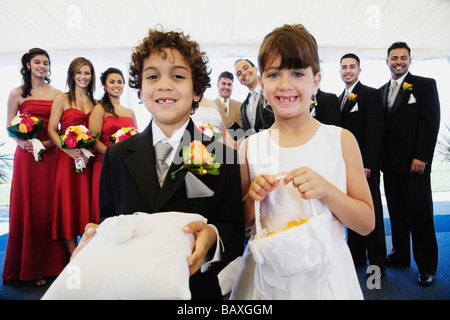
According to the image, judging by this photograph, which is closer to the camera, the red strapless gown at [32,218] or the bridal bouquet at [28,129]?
the bridal bouquet at [28,129]

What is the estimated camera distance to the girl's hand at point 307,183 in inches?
38.9

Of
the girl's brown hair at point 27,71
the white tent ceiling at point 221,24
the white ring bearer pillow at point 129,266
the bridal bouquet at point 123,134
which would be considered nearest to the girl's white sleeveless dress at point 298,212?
the white ring bearer pillow at point 129,266

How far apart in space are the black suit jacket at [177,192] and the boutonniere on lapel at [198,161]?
5cm

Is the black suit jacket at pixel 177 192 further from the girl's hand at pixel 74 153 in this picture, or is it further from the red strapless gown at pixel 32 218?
Result: the red strapless gown at pixel 32 218

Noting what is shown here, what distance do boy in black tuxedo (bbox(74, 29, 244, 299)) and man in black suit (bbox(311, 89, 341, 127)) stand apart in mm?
2128

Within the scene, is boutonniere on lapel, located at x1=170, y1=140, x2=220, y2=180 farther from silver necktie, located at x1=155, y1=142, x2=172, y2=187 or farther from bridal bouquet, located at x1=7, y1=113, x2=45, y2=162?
bridal bouquet, located at x1=7, y1=113, x2=45, y2=162

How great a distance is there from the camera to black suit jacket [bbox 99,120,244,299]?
1.04m

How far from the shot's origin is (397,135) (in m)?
3.01

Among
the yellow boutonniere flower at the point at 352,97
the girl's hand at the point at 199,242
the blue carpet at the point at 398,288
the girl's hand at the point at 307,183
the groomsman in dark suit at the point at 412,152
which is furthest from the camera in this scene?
the yellow boutonniere flower at the point at 352,97

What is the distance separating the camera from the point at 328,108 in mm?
3047

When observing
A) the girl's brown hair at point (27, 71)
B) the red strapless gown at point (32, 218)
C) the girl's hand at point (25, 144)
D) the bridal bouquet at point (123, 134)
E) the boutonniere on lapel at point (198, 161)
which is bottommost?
the red strapless gown at point (32, 218)

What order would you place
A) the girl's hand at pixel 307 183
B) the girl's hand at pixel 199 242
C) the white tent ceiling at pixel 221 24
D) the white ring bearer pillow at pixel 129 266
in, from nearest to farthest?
the white ring bearer pillow at pixel 129 266
the girl's hand at pixel 199 242
the girl's hand at pixel 307 183
the white tent ceiling at pixel 221 24

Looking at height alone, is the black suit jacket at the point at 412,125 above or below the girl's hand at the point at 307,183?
above
